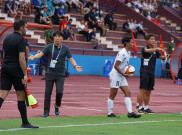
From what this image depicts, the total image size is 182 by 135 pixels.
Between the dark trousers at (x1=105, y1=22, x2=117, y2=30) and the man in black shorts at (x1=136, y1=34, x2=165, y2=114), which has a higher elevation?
the man in black shorts at (x1=136, y1=34, x2=165, y2=114)

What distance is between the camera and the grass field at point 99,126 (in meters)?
9.28

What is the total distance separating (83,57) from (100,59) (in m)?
1.52

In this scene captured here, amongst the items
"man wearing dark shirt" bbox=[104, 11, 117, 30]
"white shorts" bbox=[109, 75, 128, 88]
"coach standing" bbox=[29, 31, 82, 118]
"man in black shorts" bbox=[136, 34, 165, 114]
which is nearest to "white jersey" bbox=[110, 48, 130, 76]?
"white shorts" bbox=[109, 75, 128, 88]

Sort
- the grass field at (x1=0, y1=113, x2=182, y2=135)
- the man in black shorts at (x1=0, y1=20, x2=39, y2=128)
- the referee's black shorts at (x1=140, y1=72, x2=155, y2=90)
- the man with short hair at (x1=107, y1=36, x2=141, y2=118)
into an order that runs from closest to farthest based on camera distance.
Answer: the grass field at (x1=0, y1=113, x2=182, y2=135) < the man in black shorts at (x1=0, y1=20, x2=39, y2=128) < the man with short hair at (x1=107, y1=36, x2=141, y2=118) < the referee's black shorts at (x1=140, y1=72, x2=155, y2=90)

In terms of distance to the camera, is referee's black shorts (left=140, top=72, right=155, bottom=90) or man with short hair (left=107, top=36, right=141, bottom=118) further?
referee's black shorts (left=140, top=72, right=155, bottom=90)

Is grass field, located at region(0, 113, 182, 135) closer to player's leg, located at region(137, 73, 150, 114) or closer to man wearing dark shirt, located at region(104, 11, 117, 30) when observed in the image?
player's leg, located at region(137, 73, 150, 114)

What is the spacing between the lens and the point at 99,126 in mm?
10258

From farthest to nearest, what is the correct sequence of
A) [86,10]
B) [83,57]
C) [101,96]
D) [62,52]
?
[86,10] → [83,57] → [101,96] → [62,52]

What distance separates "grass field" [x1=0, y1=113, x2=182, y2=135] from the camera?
9.28 metres

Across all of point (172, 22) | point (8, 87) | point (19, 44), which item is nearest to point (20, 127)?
point (8, 87)

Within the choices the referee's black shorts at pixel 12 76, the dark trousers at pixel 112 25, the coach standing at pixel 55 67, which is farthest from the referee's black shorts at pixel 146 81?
the dark trousers at pixel 112 25

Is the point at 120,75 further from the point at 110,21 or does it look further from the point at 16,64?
the point at 110,21

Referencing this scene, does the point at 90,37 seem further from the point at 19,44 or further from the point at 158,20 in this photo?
the point at 19,44

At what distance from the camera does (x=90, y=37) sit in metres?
34.9
